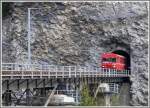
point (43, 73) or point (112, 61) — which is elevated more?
point (112, 61)

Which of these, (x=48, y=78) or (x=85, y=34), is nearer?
(x=48, y=78)

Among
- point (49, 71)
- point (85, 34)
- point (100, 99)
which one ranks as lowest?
point (100, 99)

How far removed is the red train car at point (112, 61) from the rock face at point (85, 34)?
6.68 ft

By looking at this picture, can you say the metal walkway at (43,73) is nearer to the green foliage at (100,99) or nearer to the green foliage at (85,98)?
the green foliage at (85,98)

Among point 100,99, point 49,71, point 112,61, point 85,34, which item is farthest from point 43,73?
point 85,34

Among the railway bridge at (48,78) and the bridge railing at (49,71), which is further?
the bridge railing at (49,71)

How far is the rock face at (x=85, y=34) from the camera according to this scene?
59094 millimetres

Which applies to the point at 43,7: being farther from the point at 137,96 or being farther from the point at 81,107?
the point at 81,107

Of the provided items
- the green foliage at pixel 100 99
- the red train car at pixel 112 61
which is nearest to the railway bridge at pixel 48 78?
the red train car at pixel 112 61

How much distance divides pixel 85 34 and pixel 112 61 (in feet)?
17.6

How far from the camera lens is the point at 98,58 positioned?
59125 mm

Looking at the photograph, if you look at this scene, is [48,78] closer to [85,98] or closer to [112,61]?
[85,98]

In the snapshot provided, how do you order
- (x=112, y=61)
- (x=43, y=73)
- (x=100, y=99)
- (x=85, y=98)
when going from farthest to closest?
1. (x=112, y=61)
2. (x=100, y=99)
3. (x=85, y=98)
4. (x=43, y=73)

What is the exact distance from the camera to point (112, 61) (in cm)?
5616
